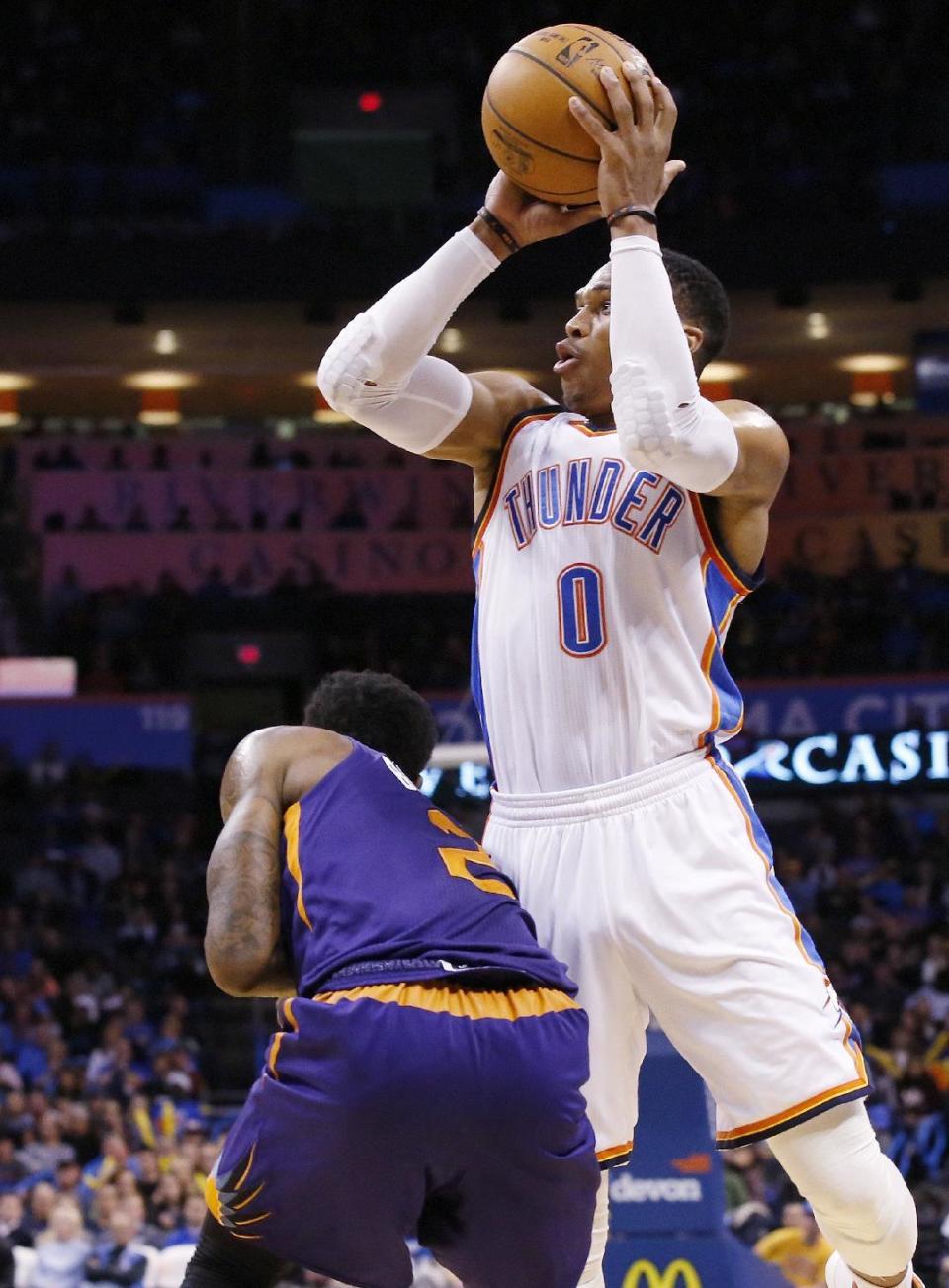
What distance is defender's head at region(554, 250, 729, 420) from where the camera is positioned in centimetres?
362

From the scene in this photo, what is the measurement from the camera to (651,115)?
3.30 meters

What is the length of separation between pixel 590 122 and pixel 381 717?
1.13 metres

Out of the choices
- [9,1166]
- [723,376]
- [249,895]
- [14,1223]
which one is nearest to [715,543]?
[249,895]

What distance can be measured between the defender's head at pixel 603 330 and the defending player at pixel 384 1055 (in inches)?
36.5

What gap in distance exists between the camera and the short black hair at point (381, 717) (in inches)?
135

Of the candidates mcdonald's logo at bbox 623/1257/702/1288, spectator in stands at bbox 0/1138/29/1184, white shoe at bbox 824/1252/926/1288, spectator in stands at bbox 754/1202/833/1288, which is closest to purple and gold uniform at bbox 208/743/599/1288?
white shoe at bbox 824/1252/926/1288

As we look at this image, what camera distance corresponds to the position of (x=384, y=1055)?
9.37 feet

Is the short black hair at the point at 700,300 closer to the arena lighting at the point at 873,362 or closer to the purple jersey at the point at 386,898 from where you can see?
the purple jersey at the point at 386,898

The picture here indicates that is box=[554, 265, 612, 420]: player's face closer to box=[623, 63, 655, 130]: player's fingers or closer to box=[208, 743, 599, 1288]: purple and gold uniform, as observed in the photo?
box=[623, 63, 655, 130]: player's fingers

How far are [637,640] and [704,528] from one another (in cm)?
25

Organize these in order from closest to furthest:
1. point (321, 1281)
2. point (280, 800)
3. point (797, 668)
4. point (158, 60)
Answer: point (280, 800) < point (321, 1281) < point (797, 668) < point (158, 60)

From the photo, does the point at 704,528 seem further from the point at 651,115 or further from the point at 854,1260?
the point at 854,1260

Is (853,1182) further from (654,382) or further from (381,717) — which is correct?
(654,382)

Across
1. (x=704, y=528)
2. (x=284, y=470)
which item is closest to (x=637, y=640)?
(x=704, y=528)
